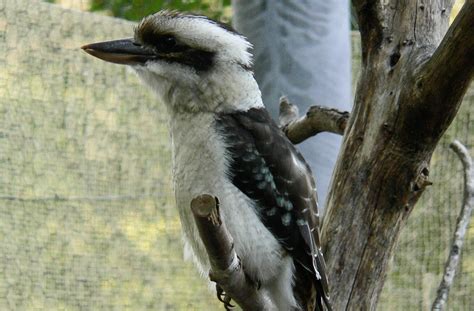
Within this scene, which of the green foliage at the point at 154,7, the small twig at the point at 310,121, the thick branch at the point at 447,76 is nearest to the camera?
the thick branch at the point at 447,76

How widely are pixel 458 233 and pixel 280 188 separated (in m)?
0.40

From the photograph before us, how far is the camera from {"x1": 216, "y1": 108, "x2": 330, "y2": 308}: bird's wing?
6.36ft

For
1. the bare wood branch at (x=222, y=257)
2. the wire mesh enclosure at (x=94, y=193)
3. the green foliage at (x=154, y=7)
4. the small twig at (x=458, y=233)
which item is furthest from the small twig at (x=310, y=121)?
the green foliage at (x=154, y=7)

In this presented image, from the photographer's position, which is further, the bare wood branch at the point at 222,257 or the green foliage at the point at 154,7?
the green foliage at the point at 154,7

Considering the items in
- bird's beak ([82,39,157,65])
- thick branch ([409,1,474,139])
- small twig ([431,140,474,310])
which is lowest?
small twig ([431,140,474,310])

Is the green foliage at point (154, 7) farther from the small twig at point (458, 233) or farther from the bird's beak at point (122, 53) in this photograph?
the small twig at point (458, 233)

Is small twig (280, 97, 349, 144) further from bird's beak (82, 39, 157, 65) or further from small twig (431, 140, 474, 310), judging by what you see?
bird's beak (82, 39, 157, 65)

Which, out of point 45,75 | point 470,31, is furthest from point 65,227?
point 470,31

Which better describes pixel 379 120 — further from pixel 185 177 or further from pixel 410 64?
pixel 185 177

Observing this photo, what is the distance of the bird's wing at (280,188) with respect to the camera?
1.94 m

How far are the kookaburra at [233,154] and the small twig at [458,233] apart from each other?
25 centimetres

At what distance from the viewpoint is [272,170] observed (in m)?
1.96

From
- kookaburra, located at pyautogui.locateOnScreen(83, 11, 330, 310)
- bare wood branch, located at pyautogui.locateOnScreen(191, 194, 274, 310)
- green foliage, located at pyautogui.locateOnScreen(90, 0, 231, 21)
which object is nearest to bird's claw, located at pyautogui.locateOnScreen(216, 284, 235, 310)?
kookaburra, located at pyautogui.locateOnScreen(83, 11, 330, 310)

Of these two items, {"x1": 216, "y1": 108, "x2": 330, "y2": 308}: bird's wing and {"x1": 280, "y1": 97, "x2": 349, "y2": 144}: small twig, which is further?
{"x1": 280, "y1": 97, "x2": 349, "y2": 144}: small twig
